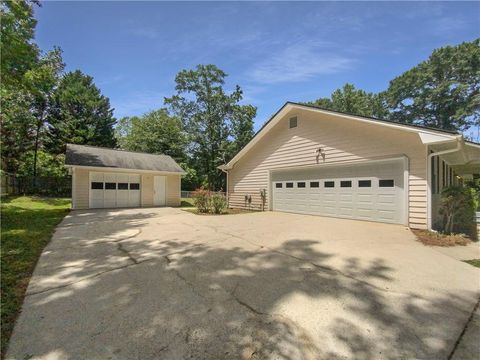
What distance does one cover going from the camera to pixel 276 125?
40.8ft

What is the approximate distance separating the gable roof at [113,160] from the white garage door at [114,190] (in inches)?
23.9

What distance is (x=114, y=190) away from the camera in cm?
1540

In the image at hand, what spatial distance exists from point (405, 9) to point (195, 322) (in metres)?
10.1

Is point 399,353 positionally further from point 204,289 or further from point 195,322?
point 204,289

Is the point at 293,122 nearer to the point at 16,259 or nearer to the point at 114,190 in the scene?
the point at 16,259

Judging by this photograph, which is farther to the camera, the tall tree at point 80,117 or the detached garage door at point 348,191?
the tall tree at point 80,117

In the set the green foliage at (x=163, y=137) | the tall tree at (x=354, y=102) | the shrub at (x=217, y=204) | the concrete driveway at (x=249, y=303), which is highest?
the tall tree at (x=354, y=102)

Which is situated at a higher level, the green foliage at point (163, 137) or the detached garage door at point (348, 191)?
the green foliage at point (163, 137)

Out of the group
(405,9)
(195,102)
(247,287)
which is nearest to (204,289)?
(247,287)

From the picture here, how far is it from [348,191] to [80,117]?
1230 inches

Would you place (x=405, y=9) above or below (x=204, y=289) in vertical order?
above

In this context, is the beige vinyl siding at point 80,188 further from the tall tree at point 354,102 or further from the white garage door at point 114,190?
the tall tree at point 354,102

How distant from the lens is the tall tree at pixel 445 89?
93.7ft

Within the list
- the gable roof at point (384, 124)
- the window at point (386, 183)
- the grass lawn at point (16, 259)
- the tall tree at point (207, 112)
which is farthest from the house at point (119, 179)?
the window at point (386, 183)
